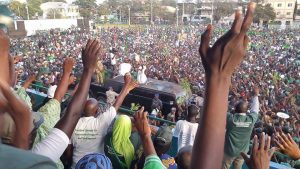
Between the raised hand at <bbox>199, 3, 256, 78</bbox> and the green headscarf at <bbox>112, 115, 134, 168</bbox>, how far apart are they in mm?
1637

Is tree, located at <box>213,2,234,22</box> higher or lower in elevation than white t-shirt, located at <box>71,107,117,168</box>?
higher

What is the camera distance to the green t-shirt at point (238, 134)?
324 cm

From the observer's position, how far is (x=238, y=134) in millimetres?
3271

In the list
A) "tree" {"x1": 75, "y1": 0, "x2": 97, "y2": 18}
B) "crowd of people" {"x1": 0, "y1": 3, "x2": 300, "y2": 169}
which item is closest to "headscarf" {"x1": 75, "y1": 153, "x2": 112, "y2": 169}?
"crowd of people" {"x1": 0, "y1": 3, "x2": 300, "y2": 169}

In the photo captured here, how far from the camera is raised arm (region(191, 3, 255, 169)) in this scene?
972 millimetres

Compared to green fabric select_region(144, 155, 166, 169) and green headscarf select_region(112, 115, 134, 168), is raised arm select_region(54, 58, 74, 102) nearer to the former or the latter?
green headscarf select_region(112, 115, 134, 168)

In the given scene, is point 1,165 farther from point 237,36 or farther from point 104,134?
point 104,134

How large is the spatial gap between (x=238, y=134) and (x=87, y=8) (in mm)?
79764

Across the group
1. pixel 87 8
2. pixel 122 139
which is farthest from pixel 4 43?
pixel 87 8

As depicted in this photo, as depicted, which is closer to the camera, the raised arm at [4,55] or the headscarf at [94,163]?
the raised arm at [4,55]

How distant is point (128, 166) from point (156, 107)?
20.0 feet

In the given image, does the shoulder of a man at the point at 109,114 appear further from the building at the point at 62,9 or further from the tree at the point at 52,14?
the building at the point at 62,9

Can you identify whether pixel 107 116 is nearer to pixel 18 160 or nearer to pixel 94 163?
pixel 94 163

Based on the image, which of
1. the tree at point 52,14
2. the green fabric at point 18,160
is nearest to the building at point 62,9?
the tree at point 52,14
